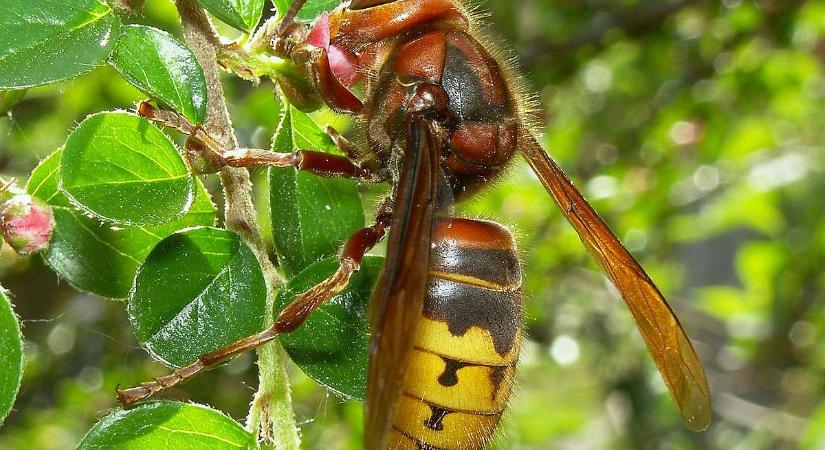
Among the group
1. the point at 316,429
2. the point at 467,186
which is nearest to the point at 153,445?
the point at 467,186

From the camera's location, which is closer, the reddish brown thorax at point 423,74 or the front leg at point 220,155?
the front leg at point 220,155

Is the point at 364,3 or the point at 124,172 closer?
the point at 124,172

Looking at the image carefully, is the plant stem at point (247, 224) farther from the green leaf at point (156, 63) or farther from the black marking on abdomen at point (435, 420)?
the black marking on abdomen at point (435, 420)

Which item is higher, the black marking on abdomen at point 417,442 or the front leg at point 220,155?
the front leg at point 220,155

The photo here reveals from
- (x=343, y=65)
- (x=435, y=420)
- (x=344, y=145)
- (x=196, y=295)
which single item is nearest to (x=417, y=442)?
(x=435, y=420)

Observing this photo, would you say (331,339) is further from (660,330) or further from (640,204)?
(640,204)

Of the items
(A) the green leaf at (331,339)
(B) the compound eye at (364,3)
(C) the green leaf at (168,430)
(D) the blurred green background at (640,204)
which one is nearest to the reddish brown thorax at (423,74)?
(B) the compound eye at (364,3)
